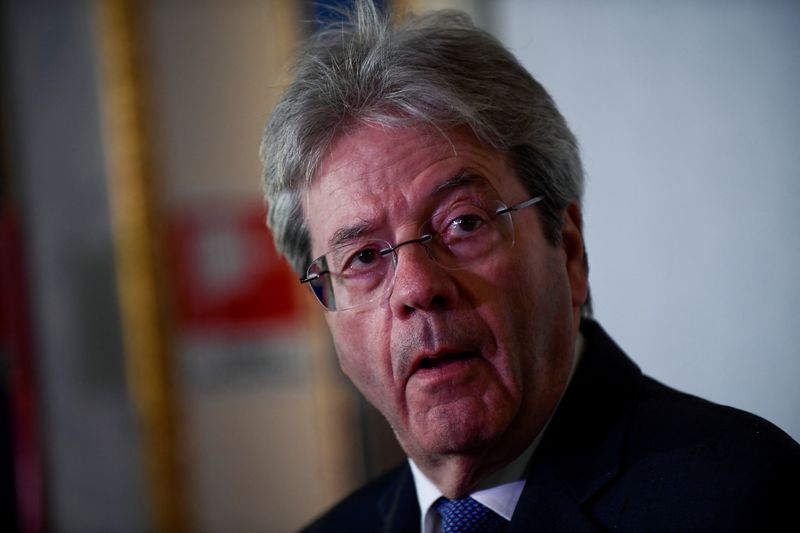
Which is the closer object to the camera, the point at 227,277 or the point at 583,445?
the point at 583,445

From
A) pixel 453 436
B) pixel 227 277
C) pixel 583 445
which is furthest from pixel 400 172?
pixel 227 277

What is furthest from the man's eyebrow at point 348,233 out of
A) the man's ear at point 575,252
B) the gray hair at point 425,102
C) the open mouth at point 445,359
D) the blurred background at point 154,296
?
the blurred background at point 154,296

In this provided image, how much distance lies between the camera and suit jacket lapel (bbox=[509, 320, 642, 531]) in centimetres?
120

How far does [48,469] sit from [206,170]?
179 centimetres

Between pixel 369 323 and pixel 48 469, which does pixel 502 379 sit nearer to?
pixel 369 323

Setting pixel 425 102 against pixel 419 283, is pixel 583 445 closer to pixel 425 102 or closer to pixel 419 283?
pixel 419 283

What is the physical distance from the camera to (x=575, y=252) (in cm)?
140

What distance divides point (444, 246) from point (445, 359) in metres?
0.18

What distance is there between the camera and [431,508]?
1398 mm

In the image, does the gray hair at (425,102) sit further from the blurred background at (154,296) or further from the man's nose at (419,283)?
the blurred background at (154,296)

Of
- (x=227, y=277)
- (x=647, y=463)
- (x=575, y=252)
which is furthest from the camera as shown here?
(x=227, y=277)

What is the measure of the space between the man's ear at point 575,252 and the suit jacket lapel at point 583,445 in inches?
3.8

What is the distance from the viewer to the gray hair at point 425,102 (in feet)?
4.18

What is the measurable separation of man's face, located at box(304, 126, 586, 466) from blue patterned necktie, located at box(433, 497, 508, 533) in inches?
3.5
